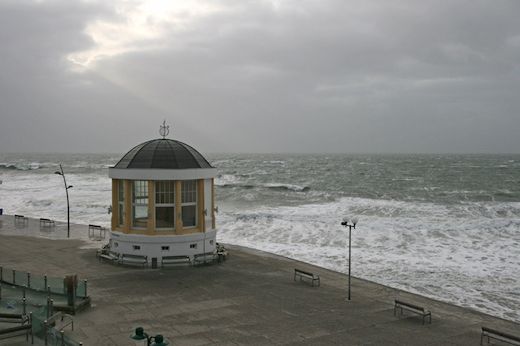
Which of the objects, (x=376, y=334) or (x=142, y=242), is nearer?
(x=376, y=334)

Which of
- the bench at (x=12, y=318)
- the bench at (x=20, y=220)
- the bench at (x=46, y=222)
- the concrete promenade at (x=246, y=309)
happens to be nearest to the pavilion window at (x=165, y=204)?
the concrete promenade at (x=246, y=309)

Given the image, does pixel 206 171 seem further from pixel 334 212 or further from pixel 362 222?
pixel 334 212

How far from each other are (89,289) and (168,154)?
7190 mm

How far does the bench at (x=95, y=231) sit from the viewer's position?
92.2 ft

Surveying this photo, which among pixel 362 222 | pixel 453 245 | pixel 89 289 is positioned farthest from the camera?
pixel 362 222

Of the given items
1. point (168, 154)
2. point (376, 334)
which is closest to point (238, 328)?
point (376, 334)

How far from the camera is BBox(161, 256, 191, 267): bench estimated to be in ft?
66.8

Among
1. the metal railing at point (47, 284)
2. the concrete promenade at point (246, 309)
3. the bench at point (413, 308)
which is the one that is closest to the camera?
the concrete promenade at point (246, 309)

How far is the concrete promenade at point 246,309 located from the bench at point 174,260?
35 cm

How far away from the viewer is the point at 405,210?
4694cm

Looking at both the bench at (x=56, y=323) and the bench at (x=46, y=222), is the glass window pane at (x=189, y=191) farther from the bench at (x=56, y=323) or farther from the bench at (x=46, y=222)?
the bench at (x=46, y=222)

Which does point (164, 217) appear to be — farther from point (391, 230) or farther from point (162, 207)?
point (391, 230)

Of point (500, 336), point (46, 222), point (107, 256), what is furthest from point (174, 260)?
point (46, 222)

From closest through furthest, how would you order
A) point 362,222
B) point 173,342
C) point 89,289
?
point 173,342
point 89,289
point 362,222
